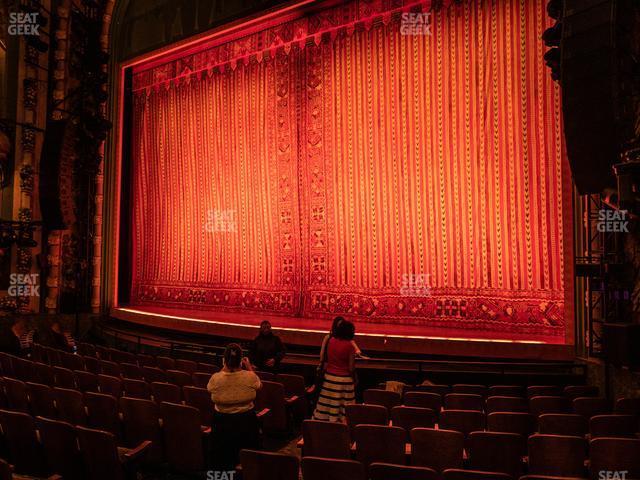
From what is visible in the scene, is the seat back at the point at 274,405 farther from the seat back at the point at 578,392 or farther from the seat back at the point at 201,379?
the seat back at the point at 578,392

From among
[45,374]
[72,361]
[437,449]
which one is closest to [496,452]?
[437,449]

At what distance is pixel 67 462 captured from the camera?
335 centimetres

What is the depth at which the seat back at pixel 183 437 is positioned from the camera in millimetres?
3758

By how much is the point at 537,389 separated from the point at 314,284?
17.0 feet

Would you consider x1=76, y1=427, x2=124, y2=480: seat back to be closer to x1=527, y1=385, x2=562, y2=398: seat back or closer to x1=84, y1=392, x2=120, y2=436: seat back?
x1=84, y1=392, x2=120, y2=436: seat back

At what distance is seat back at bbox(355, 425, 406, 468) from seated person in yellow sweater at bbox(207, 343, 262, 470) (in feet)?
2.06

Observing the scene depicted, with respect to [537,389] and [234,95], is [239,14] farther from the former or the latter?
[537,389]

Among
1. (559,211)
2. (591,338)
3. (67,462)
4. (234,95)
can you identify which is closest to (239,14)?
(234,95)

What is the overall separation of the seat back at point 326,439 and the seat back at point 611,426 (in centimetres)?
152

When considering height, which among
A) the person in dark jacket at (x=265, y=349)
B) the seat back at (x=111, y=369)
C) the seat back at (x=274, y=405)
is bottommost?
the seat back at (x=274, y=405)

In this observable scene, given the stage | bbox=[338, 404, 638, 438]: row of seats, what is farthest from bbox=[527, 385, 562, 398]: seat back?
the stage

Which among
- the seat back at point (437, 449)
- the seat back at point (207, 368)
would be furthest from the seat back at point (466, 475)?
the seat back at point (207, 368)

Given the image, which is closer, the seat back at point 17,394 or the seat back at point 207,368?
the seat back at point 17,394

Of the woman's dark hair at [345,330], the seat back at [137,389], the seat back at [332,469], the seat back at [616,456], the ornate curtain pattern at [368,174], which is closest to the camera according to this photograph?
the seat back at [332,469]
